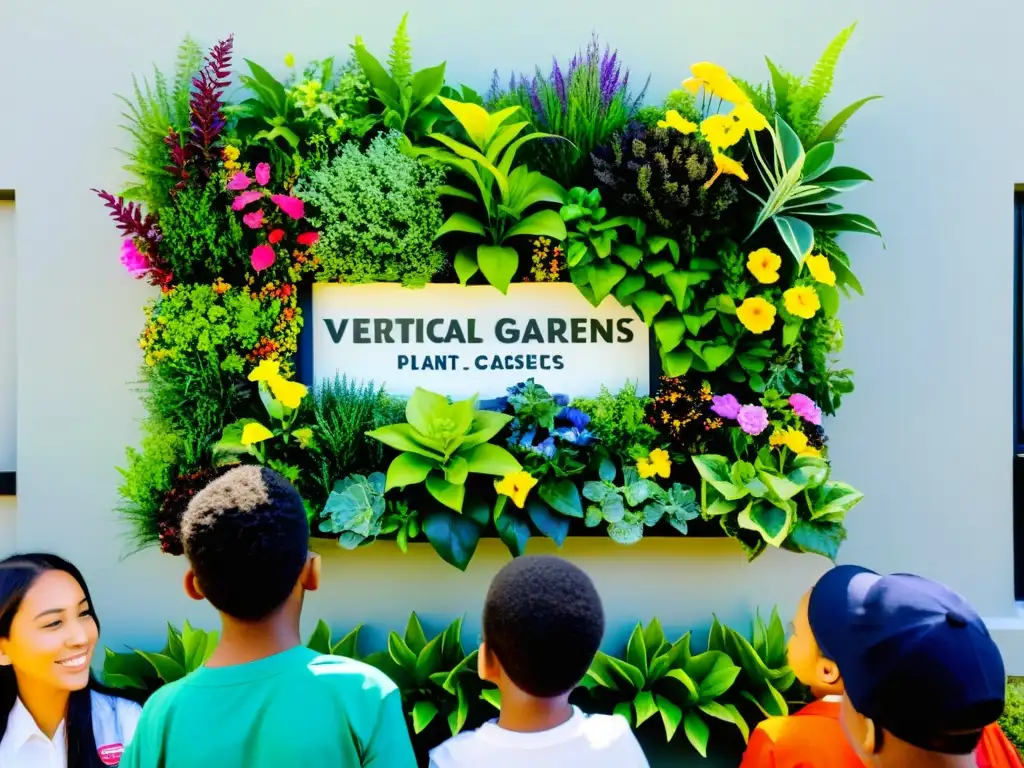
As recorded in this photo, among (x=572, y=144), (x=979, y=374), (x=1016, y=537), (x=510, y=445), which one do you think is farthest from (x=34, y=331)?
(x=1016, y=537)

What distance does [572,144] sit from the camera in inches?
120

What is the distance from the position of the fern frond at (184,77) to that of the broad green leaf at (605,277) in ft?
5.15

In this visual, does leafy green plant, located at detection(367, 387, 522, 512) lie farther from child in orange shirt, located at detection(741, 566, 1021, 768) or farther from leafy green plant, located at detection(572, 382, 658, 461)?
child in orange shirt, located at detection(741, 566, 1021, 768)

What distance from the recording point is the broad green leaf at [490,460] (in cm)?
292

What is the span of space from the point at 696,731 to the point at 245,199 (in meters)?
2.45

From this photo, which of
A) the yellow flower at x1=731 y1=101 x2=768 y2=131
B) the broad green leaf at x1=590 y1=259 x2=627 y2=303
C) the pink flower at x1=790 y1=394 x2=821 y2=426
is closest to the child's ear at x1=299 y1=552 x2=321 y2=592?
the broad green leaf at x1=590 y1=259 x2=627 y2=303

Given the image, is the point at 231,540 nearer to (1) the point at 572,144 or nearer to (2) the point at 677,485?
(2) the point at 677,485

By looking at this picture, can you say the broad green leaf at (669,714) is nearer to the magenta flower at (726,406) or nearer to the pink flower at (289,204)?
the magenta flower at (726,406)

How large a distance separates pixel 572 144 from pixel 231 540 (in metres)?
1.95

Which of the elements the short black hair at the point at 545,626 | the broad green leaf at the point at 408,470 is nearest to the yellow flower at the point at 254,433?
the broad green leaf at the point at 408,470

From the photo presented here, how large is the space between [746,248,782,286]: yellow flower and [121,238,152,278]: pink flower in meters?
2.18

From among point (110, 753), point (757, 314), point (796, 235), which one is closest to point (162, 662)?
point (110, 753)

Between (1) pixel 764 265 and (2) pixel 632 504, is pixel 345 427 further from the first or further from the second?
(1) pixel 764 265

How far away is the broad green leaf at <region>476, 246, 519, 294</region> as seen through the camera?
3.01 metres
